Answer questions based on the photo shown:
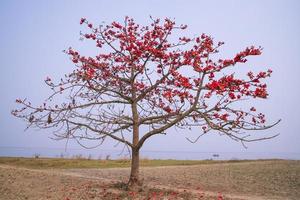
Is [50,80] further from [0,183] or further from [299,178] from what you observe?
[299,178]

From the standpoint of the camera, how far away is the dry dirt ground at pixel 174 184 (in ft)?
39.0

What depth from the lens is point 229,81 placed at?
31.5 ft

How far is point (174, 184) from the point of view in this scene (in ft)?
48.9

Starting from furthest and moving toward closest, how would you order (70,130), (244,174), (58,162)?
1. (58,162)
2. (244,174)
3. (70,130)

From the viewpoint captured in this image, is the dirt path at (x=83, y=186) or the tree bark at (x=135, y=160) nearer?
the dirt path at (x=83, y=186)

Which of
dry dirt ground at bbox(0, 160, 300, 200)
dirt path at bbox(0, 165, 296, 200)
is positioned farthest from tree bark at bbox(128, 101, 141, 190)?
dirt path at bbox(0, 165, 296, 200)

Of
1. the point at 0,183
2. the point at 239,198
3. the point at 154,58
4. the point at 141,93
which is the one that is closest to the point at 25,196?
the point at 0,183

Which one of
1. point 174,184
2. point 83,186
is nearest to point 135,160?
point 83,186

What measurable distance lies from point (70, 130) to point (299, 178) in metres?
10.9

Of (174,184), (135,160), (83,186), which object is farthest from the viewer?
(174,184)

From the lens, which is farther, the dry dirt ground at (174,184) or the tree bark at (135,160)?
the tree bark at (135,160)

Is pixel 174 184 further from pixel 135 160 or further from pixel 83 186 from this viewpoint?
pixel 83 186

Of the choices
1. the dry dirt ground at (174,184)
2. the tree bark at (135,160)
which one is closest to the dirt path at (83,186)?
the dry dirt ground at (174,184)

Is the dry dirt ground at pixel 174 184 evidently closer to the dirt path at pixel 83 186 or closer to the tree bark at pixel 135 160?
the dirt path at pixel 83 186
